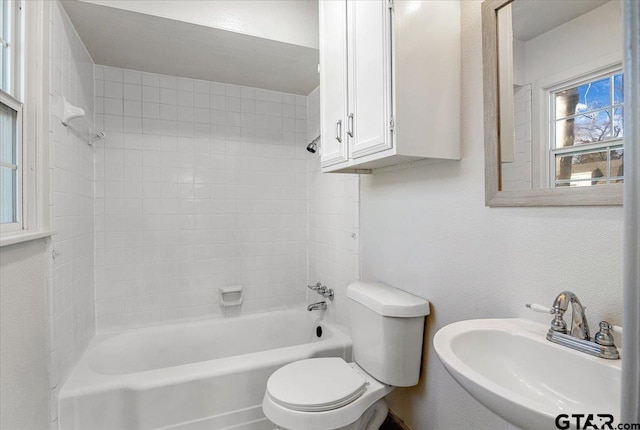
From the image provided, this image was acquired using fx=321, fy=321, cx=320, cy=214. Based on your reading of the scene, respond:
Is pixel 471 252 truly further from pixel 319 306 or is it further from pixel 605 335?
pixel 319 306

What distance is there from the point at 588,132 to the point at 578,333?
0.58 meters

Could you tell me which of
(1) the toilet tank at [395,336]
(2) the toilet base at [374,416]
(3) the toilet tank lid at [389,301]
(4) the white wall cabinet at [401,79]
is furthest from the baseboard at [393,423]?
(4) the white wall cabinet at [401,79]

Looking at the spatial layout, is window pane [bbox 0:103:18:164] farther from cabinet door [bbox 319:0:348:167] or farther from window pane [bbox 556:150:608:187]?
window pane [bbox 556:150:608:187]

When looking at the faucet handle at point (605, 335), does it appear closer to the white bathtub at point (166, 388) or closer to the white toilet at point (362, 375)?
the white toilet at point (362, 375)

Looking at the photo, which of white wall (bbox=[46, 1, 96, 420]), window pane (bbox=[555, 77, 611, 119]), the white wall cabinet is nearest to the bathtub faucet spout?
the white wall cabinet

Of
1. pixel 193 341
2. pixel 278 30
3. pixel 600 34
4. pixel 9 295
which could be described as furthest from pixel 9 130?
pixel 600 34

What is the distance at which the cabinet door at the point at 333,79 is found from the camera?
1.52 metres

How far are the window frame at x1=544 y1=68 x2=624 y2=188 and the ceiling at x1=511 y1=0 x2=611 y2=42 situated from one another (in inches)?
7.6

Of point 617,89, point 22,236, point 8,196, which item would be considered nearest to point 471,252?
point 617,89

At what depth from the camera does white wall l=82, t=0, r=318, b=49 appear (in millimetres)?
1708

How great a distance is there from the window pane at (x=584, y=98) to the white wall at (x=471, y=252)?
0.91ft

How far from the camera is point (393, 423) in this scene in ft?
5.69

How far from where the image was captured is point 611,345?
2.71ft

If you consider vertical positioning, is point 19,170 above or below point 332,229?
above
